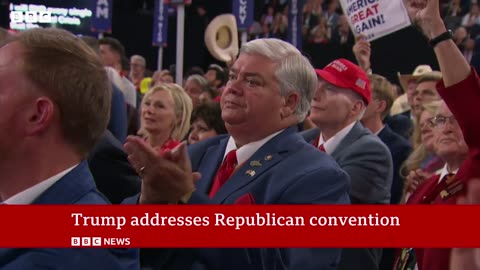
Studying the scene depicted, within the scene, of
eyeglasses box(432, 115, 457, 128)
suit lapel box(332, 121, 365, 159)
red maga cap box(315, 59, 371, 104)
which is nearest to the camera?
eyeglasses box(432, 115, 457, 128)

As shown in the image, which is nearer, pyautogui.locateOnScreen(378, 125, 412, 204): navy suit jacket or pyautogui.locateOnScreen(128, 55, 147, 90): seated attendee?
pyautogui.locateOnScreen(378, 125, 412, 204): navy suit jacket

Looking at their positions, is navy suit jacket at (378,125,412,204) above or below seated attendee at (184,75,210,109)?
below

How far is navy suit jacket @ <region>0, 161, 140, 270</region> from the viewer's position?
147cm

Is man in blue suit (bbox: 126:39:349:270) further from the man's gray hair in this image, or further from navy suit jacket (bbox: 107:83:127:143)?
navy suit jacket (bbox: 107:83:127:143)

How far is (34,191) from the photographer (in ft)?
5.18

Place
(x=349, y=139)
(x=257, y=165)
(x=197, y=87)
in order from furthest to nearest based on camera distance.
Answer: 1. (x=197, y=87)
2. (x=349, y=139)
3. (x=257, y=165)

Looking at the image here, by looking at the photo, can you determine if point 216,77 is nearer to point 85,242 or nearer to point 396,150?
point 396,150

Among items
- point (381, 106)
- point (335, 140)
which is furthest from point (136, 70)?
point (335, 140)

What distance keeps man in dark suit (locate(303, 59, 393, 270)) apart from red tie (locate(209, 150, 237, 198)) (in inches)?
36.1

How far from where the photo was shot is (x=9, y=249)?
1520mm

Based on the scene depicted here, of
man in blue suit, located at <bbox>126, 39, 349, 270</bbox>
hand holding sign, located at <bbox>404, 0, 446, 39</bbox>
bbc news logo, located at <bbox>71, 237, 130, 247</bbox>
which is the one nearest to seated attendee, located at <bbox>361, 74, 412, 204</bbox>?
man in blue suit, located at <bbox>126, 39, 349, 270</bbox>

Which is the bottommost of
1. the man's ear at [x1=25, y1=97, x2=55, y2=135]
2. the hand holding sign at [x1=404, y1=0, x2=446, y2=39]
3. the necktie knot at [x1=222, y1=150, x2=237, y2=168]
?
the necktie knot at [x1=222, y1=150, x2=237, y2=168]

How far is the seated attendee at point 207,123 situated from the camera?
4219mm

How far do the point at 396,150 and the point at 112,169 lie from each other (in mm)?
2171
